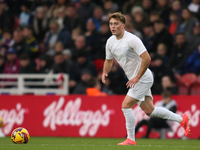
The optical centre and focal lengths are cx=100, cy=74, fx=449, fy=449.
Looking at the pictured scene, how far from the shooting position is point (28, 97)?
13.0m

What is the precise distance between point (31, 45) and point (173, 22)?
496cm

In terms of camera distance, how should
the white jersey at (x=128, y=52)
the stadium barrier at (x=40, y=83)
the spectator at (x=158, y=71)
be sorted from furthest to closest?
1. the stadium barrier at (x=40, y=83)
2. the spectator at (x=158, y=71)
3. the white jersey at (x=128, y=52)

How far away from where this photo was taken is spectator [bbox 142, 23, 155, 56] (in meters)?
13.6

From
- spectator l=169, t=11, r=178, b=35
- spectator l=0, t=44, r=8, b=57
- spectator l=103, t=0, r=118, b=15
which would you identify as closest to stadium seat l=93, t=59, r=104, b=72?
spectator l=103, t=0, r=118, b=15

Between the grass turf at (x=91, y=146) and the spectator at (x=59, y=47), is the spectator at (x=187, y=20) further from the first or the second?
the grass turf at (x=91, y=146)

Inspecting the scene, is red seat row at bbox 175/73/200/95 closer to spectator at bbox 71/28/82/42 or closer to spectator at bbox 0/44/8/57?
spectator at bbox 71/28/82/42

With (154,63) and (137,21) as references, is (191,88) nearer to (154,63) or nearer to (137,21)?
(154,63)

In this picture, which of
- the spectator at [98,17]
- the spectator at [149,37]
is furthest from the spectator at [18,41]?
the spectator at [149,37]

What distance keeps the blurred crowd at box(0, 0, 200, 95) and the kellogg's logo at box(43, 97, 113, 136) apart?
0.67 meters

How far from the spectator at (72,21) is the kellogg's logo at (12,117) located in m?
4.14

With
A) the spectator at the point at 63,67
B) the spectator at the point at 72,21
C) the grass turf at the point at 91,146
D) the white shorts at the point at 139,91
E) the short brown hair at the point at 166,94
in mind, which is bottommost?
the grass turf at the point at 91,146

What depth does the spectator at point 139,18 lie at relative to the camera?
1475cm

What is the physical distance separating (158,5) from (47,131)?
580 centimetres

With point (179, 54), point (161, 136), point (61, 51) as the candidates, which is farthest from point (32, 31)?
point (161, 136)
